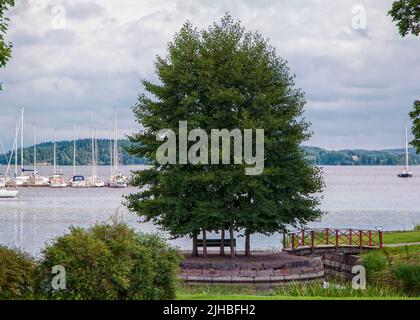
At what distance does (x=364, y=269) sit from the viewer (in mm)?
39094

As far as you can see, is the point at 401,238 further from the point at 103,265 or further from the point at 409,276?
the point at 103,265

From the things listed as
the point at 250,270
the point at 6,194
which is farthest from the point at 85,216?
the point at 250,270

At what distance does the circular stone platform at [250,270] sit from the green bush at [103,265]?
20.8m

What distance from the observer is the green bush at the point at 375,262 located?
128 ft

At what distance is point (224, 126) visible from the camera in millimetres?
44844

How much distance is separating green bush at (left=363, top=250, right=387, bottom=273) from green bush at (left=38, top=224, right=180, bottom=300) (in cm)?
2081

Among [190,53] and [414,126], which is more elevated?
[190,53]

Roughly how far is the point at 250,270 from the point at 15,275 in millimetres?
24522

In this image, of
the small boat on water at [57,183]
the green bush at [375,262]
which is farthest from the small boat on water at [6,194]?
the green bush at [375,262]

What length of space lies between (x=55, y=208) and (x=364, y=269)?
94795 mm

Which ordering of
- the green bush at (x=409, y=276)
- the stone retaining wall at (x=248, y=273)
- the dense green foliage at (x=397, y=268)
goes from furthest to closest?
the stone retaining wall at (x=248, y=273) → the dense green foliage at (x=397, y=268) → the green bush at (x=409, y=276)

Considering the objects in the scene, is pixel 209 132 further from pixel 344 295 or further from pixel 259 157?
pixel 344 295

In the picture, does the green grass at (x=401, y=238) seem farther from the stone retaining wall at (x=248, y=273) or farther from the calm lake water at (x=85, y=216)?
the calm lake water at (x=85, y=216)
